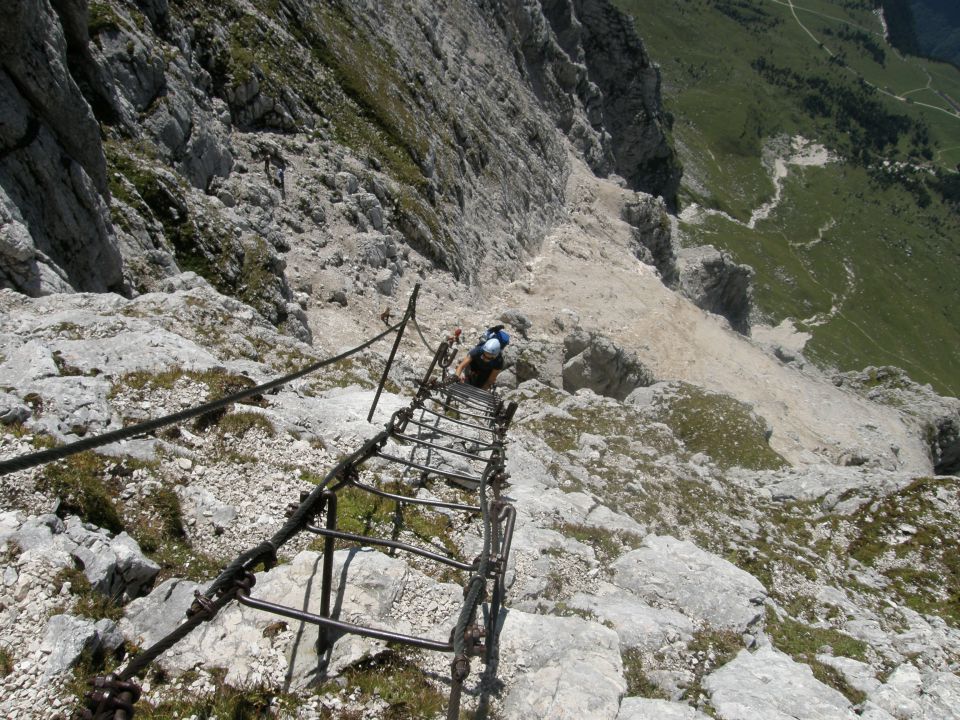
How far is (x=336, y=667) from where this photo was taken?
5.54 meters

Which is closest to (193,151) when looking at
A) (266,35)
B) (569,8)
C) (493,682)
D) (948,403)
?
(266,35)

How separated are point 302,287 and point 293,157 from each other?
34.5 feet

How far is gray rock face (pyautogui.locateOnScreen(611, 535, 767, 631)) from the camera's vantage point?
Answer: 31.0ft

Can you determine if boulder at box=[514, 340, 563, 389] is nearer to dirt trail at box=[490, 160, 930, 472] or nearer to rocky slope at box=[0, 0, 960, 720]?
→ rocky slope at box=[0, 0, 960, 720]

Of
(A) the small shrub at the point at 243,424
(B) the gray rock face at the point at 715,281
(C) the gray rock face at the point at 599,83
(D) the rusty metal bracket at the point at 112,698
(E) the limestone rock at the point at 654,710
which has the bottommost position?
(E) the limestone rock at the point at 654,710

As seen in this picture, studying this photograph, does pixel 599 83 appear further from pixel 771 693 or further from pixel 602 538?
Answer: pixel 771 693

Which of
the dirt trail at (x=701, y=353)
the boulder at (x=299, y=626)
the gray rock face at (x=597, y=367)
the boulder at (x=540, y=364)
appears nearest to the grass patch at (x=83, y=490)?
the boulder at (x=299, y=626)

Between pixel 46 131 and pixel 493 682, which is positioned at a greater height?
pixel 46 131

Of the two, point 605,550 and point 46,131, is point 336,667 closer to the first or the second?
point 605,550

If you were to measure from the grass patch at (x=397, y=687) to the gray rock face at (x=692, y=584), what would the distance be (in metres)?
5.20

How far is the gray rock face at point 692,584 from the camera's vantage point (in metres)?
9.46

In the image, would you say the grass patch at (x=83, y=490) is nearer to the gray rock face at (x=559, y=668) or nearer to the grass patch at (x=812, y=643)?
the gray rock face at (x=559, y=668)

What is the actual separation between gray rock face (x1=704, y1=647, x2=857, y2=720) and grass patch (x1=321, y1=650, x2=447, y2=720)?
A: 3.71 m

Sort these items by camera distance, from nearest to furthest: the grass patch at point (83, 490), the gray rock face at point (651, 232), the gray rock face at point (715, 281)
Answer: the grass patch at point (83, 490), the gray rock face at point (651, 232), the gray rock face at point (715, 281)
